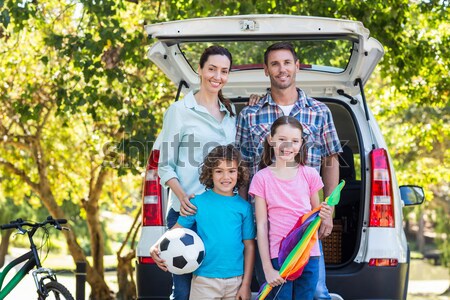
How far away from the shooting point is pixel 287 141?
166 inches

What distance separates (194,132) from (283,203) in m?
0.59

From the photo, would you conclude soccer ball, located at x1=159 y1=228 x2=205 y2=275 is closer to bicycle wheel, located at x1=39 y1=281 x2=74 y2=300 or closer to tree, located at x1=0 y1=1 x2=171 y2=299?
bicycle wheel, located at x1=39 y1=281 x2=74 y2=300

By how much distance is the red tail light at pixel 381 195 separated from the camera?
16.3ft

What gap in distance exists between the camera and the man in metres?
4.57

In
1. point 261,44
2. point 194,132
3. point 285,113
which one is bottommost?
point 194,132

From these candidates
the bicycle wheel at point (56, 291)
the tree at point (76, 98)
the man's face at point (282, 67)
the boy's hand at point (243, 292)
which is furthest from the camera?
the tree at point (76, 98)

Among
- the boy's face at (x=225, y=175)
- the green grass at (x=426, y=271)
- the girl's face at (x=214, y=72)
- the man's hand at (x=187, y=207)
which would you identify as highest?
the girl's face at (x=214, y=72)

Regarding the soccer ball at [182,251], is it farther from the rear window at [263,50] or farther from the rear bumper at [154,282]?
the rear window at [263,50]

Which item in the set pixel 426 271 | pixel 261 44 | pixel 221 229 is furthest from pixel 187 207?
pixel 426 271

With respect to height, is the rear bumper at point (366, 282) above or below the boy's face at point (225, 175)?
below

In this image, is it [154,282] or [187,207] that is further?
[154,282]

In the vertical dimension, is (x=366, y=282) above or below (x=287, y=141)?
below

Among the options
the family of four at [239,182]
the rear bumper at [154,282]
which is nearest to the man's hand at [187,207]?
the family of four at [239,182]

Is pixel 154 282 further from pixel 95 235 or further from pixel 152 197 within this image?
pixel 95 235
